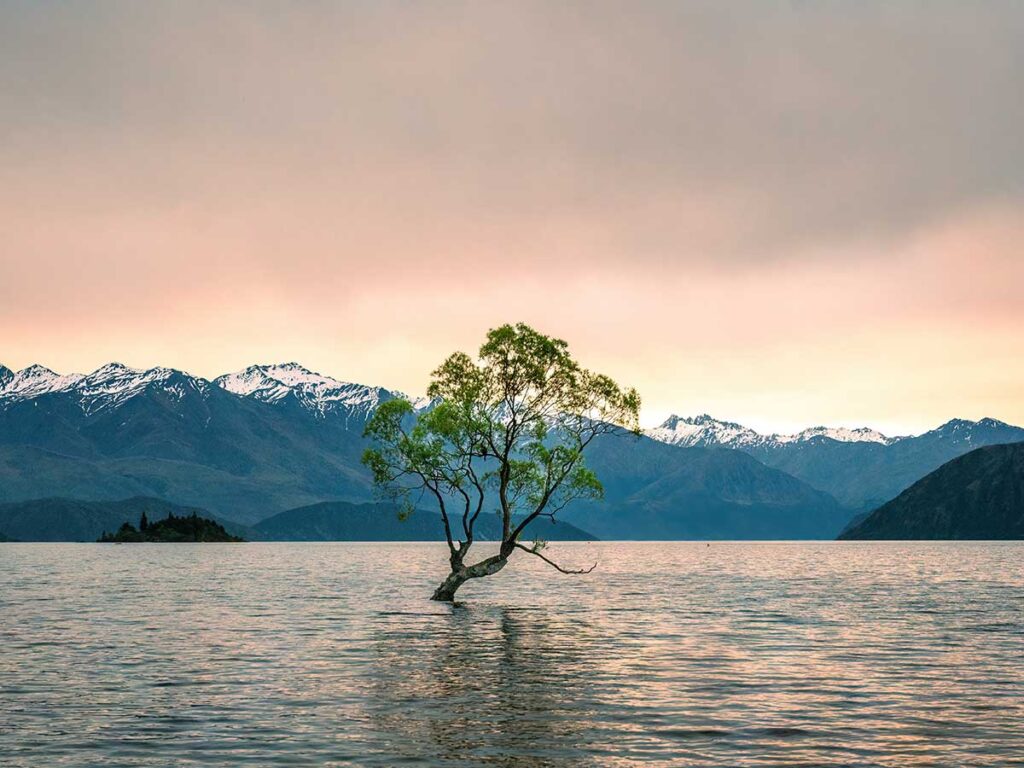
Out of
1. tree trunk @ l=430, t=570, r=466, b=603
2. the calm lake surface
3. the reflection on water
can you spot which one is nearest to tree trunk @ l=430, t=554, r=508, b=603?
tree trunk @ l=430, t=570, r=466, b=603

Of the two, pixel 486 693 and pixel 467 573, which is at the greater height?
pixel 467 573

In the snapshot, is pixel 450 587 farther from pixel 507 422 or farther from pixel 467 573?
pixel 507 422

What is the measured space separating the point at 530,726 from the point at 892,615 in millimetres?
53904

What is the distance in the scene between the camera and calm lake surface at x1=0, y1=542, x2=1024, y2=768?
29.6 m

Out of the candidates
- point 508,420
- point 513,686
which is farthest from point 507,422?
point 513,686

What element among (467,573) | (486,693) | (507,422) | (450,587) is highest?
(507,422)

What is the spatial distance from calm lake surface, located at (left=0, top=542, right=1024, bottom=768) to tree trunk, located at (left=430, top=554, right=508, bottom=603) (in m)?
4.35

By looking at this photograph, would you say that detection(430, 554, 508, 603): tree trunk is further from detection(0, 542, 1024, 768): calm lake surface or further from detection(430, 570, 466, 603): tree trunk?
detection(0, 542, 1024, 768): calm lake surface

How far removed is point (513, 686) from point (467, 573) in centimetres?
4659

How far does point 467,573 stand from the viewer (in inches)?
3477

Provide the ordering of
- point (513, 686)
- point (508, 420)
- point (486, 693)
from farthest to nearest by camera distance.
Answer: point (508, 420)
point (513, 686)
point (486, 693)

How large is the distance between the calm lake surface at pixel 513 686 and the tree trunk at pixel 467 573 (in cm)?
435

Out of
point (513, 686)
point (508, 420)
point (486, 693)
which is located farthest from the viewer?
point (508, 420)

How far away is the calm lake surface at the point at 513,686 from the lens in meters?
29.6
